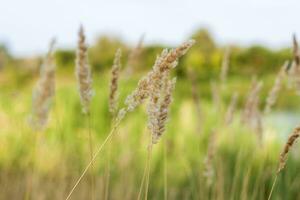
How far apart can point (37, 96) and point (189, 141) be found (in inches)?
117

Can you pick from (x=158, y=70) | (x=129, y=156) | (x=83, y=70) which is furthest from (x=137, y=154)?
(x=158, y=70)

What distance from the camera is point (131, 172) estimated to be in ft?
11.3

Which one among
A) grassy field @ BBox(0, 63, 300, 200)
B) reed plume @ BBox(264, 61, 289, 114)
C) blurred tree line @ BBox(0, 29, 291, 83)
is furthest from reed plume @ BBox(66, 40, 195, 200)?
blurred tree line @ BBox(0, 29, 291, 83)

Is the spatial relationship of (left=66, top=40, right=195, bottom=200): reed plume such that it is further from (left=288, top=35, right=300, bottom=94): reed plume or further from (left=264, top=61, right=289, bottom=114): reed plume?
(left=264, top=61, right=289, bottom=114): reed plume

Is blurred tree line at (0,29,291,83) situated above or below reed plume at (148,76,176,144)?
below

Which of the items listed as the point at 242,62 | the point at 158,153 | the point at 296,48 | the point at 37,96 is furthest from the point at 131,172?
the point at 242,62

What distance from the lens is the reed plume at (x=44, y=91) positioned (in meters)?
1.76

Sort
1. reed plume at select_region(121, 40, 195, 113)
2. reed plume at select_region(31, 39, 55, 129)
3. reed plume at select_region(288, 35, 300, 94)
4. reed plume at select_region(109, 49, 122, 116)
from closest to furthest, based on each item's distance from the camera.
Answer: reed plume at select_region(121, 40, 195, 113), reed plume at select_region(109, 49, 122, 116), reed plume at select_region(288, 35, 300, 94), reed plume at select_region(31, 39, 55, 129)

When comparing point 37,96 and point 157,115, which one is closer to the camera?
point 157,115

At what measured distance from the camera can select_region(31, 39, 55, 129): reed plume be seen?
1.76 m

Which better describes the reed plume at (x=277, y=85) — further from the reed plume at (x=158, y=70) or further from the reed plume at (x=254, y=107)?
the reed plume at (x=158, y=70)

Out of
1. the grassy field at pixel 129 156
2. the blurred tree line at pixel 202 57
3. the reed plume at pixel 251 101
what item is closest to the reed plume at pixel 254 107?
the reed plume at pixel 251 101

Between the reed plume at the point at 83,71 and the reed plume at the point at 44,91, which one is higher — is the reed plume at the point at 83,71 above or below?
above

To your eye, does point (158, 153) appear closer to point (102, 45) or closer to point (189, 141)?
point (189, 141)
